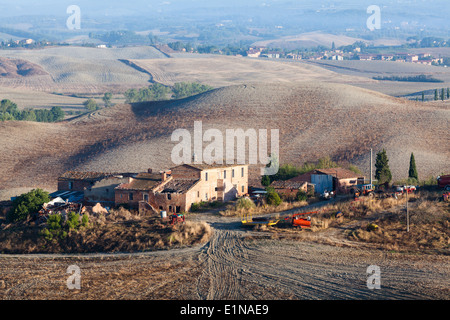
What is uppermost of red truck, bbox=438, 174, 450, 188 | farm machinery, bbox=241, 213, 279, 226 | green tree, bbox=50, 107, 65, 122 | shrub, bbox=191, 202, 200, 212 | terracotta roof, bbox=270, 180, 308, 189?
red truck, bbox=438, 174, 450, 188

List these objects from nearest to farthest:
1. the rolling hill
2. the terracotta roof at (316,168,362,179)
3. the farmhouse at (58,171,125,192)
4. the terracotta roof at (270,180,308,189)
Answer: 1. the terracotta roof at (270,180,308,189)
2. the farmhouse at (58,171,125,192)
3. the terracotta roof at (316,168,362,179)
4. the rolling hill

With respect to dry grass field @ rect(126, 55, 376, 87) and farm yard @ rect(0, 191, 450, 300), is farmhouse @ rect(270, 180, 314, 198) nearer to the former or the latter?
farm yard @ rect(0, 191, 450, 300)

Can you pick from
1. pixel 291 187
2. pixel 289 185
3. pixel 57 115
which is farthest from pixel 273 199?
pixel 57 115

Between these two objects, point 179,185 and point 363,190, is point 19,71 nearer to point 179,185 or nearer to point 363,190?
point 179,185

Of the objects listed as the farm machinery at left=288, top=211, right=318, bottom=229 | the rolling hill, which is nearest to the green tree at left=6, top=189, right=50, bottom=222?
the rolling hill

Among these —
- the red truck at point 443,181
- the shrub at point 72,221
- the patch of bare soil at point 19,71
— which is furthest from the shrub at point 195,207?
the patch of bare soil at point 19,71
